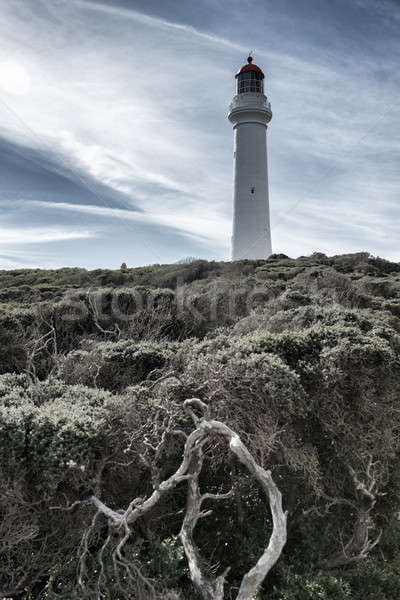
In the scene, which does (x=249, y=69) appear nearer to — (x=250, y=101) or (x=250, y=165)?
(x=250, y=101)

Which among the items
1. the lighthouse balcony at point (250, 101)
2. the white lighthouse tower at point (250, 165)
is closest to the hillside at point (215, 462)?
the white lighthouse tower at point (250, 165)

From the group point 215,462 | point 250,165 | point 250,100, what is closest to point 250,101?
point 250,100

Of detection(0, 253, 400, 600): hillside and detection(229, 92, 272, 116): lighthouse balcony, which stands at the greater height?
detection(229, 92, 272, 116): lighthouse balcony

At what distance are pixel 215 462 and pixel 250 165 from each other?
23.6 metres

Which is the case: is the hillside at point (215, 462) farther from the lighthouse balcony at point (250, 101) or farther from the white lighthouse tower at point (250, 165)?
the lighthouse balcony at point (250, 101)

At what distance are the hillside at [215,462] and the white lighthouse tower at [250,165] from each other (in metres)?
18.6

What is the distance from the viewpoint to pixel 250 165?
26734mm

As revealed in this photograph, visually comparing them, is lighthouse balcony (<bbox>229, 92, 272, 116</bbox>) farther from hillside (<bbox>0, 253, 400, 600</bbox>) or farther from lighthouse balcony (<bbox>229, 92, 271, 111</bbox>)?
hillside (<bbox>0, 253, 400, 600</bbox>)

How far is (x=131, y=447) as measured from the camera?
17.1 ft

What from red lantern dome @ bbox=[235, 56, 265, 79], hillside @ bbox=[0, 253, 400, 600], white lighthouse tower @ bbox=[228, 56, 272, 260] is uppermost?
red lantern dome @ bbox=[235, 56, 265, 79]

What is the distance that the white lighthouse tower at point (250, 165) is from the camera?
2673 centimetres

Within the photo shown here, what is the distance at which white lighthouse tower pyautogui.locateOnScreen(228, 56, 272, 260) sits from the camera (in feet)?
87.7

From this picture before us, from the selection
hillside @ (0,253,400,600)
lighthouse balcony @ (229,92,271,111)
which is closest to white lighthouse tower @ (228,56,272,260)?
lighthouse balcony @ (229,92,271,111)

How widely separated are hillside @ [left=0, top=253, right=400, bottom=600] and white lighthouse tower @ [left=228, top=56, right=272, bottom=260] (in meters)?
18.6
